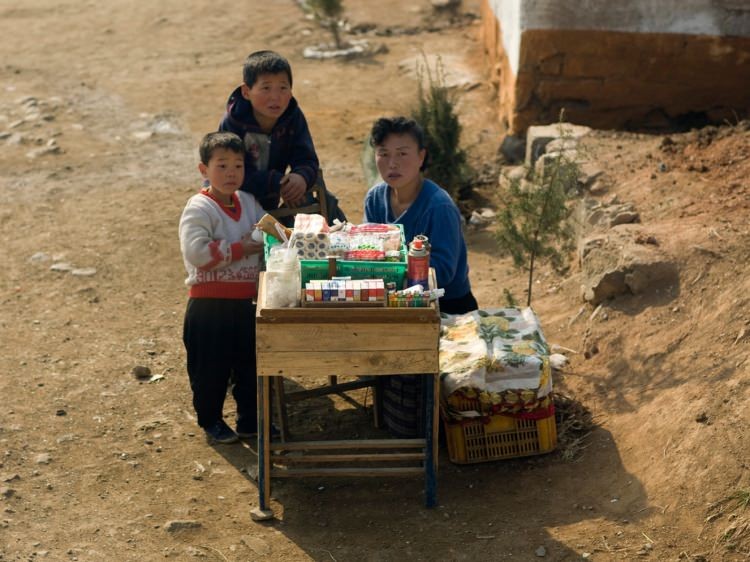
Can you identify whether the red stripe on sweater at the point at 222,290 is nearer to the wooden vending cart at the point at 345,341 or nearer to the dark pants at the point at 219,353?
the dark pants at the point at 219,353

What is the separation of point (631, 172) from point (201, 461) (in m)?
3.53

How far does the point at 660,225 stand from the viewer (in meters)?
6.08

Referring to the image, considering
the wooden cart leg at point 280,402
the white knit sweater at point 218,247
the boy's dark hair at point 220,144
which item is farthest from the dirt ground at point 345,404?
the boy's dark hair at point 220,144

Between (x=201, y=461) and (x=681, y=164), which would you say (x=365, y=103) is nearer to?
(x=681, y=164)

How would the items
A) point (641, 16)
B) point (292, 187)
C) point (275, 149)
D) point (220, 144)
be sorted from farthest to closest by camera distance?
point (641, 16) → point (275, 149) → point (292, 187) → point (220, 144)

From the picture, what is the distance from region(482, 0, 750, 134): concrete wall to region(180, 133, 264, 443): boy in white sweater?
171 inches

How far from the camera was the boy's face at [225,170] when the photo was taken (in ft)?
16.0


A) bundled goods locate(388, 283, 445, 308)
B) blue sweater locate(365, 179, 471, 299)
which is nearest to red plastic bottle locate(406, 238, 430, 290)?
bundled goods locate(388, 283, 445, 308)

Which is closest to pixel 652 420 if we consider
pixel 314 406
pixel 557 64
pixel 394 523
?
pixel 394 523

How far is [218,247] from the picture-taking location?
4.87 meters

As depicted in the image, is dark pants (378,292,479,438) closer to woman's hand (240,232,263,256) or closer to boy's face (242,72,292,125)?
woman's hand (240,232,263,256)

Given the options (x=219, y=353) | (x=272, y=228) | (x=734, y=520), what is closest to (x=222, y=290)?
(x=219, y=353)

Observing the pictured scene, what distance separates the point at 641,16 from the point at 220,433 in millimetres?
5159

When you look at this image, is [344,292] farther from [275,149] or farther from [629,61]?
[629,61]
